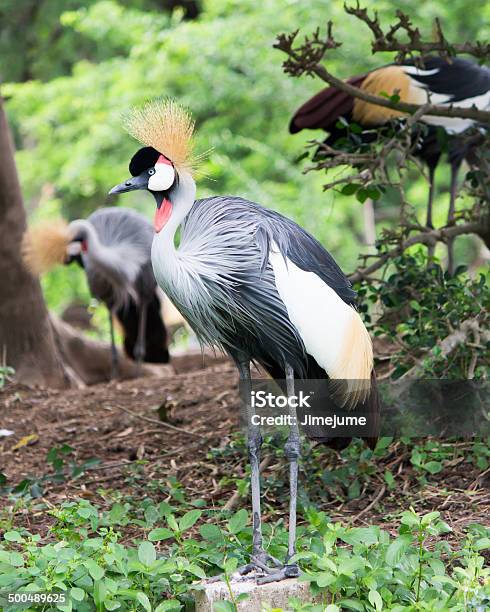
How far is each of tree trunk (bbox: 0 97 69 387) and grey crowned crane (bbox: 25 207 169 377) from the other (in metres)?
0.64

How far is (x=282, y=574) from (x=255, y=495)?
30 cm

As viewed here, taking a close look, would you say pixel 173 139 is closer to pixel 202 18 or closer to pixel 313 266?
pixel 313 266

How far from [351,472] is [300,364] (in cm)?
79

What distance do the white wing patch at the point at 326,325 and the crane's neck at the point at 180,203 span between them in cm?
29

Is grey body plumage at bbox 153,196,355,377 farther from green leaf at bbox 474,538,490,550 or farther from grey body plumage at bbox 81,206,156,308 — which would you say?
grey body plumage at bbox 81,206,156,308

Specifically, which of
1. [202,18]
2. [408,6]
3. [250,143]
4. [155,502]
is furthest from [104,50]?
[155,502]

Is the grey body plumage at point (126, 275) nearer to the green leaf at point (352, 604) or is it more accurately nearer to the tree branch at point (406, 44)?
the tree branch at point (406, 44)

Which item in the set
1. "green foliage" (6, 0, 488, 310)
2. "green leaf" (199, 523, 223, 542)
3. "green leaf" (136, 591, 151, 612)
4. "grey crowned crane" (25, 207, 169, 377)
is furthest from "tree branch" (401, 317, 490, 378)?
"green foliage" (6, 0, 488, 310)

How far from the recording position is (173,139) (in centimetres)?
278

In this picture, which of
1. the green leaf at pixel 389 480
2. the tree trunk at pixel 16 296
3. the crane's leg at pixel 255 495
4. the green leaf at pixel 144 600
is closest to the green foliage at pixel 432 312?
the green leaf at pixel 389 480

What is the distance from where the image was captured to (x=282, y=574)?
254cm

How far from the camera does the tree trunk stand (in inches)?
207

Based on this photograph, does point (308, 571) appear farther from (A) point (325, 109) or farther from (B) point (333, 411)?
(A) point (325, 109)

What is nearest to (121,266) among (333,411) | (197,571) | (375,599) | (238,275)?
(333,411)
